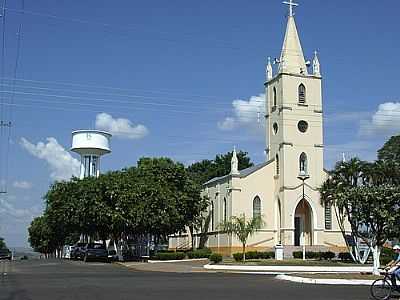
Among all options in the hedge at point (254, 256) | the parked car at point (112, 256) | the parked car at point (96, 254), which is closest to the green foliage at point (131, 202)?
the parked car at point (96, 254)

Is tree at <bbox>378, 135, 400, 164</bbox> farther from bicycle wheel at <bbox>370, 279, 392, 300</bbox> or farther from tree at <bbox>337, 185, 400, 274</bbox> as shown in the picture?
bicycle wheel at <bbox>370, 279, 392, 300</bbox>

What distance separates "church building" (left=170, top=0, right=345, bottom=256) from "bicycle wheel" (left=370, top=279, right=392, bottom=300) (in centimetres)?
3859

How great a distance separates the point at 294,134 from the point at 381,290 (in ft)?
135

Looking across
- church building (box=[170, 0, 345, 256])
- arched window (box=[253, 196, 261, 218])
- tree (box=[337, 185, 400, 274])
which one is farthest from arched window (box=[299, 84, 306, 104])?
tree (box=[337, 185, 400, 274])

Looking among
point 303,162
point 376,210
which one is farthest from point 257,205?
point 376,210

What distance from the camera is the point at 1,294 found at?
19.3m

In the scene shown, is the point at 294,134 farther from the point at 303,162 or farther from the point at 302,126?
the point at 303,162

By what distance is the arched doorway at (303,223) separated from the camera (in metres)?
59.5

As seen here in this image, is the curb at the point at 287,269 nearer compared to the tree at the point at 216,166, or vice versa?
the curb at the point at 287,269

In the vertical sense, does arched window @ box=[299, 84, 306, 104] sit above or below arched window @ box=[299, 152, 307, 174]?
above

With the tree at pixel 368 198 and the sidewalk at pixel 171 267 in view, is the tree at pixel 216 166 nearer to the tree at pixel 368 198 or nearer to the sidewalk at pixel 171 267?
the sidewalk at pixel 171 267

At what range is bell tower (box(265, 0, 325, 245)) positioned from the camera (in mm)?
58312

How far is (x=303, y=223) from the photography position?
60750mm

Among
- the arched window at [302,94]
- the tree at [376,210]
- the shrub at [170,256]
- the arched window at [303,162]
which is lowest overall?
the shrub at [170,256]
